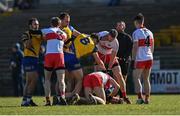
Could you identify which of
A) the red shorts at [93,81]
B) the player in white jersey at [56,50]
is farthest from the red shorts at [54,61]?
the red shorts at [93,81]

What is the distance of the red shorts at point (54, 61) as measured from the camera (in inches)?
674

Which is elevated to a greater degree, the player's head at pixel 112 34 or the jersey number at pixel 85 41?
the player's head at pixel 112 34

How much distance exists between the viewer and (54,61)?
1717cm

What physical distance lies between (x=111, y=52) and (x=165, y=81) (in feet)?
34.0

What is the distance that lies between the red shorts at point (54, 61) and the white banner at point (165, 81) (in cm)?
1130

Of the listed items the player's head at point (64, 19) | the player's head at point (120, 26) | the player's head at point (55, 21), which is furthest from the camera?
the player's head at point (120, 26)

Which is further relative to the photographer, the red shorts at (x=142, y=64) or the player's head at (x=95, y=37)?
the player's head at (x=95, y=37)

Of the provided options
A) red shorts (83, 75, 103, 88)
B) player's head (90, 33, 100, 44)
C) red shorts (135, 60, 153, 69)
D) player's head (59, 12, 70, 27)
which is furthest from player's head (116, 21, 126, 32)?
red shorts (83, 75, 103, 88)

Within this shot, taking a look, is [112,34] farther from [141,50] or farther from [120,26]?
[120,26]

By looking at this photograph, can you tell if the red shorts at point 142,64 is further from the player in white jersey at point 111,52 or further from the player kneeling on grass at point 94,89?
the player kneeling on grass at point 94,89

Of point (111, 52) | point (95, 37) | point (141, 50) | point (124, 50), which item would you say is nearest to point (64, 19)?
point (95, 37)

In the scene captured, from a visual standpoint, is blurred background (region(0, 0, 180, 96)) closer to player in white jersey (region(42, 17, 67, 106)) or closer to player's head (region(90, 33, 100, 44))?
player's head (region(90, 33, 100, 44))

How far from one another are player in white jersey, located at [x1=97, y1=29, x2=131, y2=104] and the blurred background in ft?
32.6

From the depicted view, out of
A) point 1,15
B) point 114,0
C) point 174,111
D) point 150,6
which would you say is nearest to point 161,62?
point 150,6
